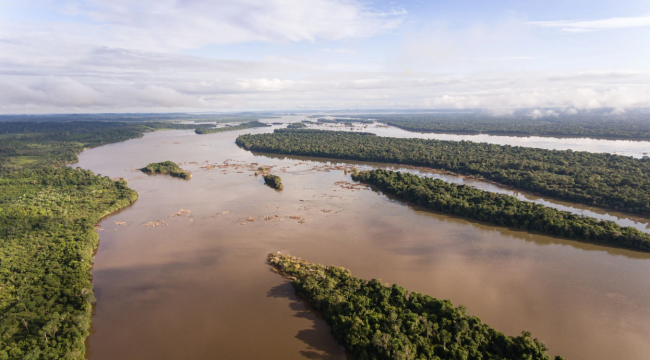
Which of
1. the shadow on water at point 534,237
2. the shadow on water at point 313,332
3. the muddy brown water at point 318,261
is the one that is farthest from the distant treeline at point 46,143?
the shadow on water at point 534,237

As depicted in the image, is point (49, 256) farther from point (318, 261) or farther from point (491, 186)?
point (491, 186)

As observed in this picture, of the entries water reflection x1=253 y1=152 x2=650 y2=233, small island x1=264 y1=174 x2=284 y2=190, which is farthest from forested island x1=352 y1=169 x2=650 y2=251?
small island x1=264 y1=174 x2=284 y2=190

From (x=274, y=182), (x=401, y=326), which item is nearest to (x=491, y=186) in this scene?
(x=274, y=182)

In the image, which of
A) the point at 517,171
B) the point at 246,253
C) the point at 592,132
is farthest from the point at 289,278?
the point at 592,132

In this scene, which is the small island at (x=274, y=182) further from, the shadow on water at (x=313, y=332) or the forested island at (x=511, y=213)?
the shadow on water at (x=313, y=332)

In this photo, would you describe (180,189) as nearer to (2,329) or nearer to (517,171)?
(2,329)

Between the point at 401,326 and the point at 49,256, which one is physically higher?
the point at 49,256
